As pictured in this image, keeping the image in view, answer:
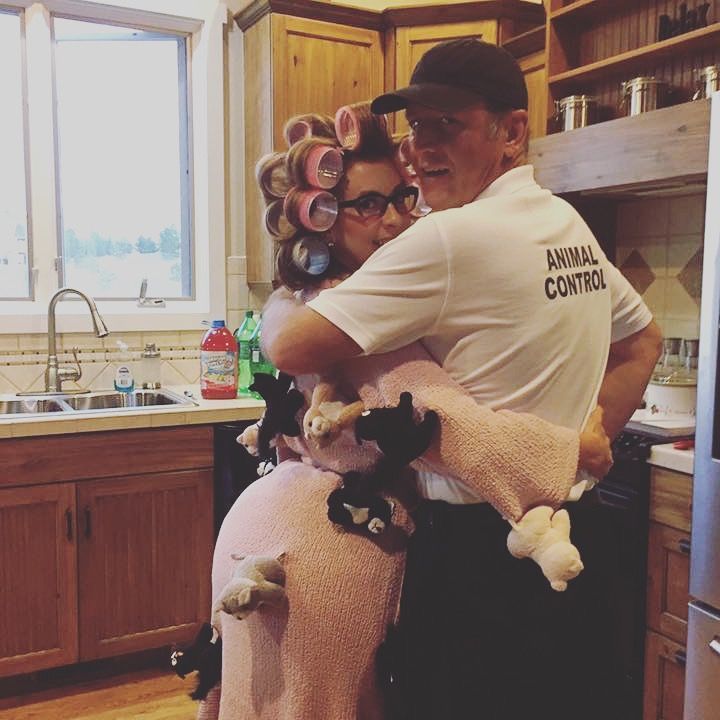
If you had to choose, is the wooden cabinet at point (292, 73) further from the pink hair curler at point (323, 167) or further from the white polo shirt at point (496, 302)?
the white polo shirt at point (496, 302)

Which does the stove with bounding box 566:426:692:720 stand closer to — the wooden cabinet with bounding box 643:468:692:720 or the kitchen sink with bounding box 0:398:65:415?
the wooden cabinet with bounding box 643:468:692:720

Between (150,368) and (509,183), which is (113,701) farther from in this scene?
(509,183)

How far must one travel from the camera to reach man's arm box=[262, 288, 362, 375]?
3.32 ft

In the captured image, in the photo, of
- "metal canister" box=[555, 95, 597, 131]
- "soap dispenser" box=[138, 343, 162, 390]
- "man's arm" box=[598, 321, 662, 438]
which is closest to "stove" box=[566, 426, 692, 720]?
"man's arm" box=[598, 321, 662, 438]

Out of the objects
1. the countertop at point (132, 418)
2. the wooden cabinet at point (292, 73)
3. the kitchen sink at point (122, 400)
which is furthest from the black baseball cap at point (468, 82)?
the kitchen sink at point (122, 400)

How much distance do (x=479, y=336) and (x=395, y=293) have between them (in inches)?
5.2

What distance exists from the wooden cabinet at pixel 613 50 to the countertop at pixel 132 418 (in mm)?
1582

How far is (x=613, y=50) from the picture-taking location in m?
2.84

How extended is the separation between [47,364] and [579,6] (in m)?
2.31

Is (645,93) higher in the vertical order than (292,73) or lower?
lower

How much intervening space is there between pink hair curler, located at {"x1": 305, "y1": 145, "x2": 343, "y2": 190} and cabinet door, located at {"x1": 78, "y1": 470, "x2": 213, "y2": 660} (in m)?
1.73

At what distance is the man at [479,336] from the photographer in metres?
1.00

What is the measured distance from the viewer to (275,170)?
122cm

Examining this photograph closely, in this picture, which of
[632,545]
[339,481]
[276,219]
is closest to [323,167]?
[276,219]
